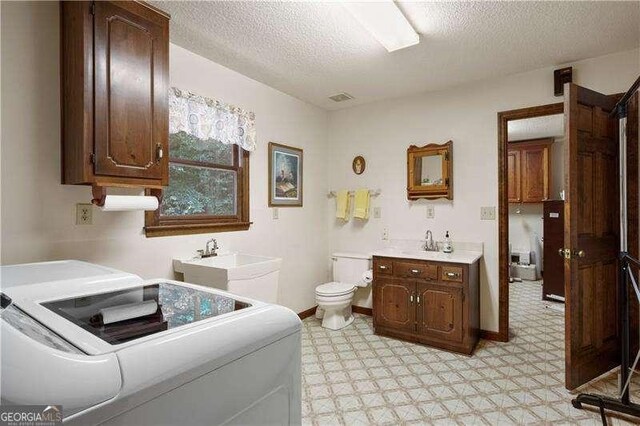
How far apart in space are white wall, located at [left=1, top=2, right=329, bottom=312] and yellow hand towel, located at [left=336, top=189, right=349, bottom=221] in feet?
3.14

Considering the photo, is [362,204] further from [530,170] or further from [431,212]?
[530,170]

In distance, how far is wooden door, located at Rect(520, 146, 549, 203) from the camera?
5.31 m

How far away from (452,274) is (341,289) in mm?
1051

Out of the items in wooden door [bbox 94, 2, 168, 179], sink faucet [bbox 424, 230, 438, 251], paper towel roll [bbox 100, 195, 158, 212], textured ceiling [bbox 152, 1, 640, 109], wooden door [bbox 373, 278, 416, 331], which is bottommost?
wooden door [bbox 373, 278, 416, 331]

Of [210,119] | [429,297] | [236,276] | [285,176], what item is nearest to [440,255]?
[429,297]

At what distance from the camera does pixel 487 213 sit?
3068 millimetres

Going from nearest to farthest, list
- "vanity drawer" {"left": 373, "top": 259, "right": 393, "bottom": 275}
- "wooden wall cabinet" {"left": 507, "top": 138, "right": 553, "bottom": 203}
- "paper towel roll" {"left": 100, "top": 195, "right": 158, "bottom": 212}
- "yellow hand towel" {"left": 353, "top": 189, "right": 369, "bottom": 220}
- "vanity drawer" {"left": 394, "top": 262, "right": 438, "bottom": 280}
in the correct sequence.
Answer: "paper towel roll" {"left": 100, "top": 195, "right": 158, "bottom": 212} < "vanity drawer" {"left": 394, "top": 262, "right": 438, "bottom": 280} < "vanity drawer" {"left": 373, "top": 259, "right": 393, "bottom": 275} < "yellow hand towel" {"left": 353, "top": 189, "right": 369, "bottom": 220} < "wooden wall cabinet" {"left": 507, "top": 138, "right": 553, "bottom": 203}

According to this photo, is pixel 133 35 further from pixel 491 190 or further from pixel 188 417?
pixel 491 190

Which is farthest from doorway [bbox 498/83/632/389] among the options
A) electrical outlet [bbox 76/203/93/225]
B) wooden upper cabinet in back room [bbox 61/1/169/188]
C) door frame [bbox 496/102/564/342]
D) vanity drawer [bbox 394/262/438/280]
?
electrical outlet [bbox 76/203/93/225]

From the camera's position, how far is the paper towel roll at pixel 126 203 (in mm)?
1729

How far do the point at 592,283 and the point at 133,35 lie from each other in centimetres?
317

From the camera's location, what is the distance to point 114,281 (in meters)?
1.28

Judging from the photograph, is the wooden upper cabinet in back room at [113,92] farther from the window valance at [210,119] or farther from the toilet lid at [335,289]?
the toilet lid at [335,289]

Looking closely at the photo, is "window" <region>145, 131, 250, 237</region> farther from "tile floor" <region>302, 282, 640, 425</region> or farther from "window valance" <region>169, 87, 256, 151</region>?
"tile floor" <region>302, 282, 640, 425</region>
